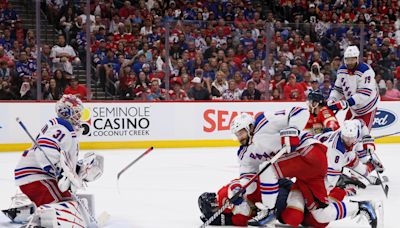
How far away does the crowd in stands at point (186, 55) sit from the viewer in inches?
383

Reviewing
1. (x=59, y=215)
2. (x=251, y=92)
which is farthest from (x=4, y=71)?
(x=59, y=215)

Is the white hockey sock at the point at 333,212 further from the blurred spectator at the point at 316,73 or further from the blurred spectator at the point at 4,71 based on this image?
the blurred spectator at the point at 316,73

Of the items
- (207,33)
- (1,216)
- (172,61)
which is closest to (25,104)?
(172,61)

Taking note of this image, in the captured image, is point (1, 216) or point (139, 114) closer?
point (1, 216)

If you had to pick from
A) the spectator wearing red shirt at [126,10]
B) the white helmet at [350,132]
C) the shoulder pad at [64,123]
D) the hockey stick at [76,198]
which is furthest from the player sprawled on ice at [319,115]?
the spectator wearing red shirt at [126,10]

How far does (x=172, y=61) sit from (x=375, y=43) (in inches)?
135

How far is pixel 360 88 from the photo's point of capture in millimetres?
6980

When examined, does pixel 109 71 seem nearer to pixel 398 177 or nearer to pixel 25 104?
pixel 25 104

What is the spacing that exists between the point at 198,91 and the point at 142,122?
100 centimetres

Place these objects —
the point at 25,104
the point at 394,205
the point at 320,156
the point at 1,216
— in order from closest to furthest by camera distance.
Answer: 1. the point at 320,156
2. the point at 1,216
3. the point at 394,205
4. the point at 25,104

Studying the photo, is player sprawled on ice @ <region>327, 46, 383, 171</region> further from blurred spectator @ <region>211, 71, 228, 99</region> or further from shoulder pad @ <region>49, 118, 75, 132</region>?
blurred spectator @ <region>211, 71, 228, 99</region>

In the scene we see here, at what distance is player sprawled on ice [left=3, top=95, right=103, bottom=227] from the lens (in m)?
4.11

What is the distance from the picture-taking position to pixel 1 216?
5070 mm

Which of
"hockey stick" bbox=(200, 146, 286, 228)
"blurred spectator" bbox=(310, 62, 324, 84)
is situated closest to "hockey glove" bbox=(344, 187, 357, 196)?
"hockey stick" bbox=(200, 146, 286, 228)
